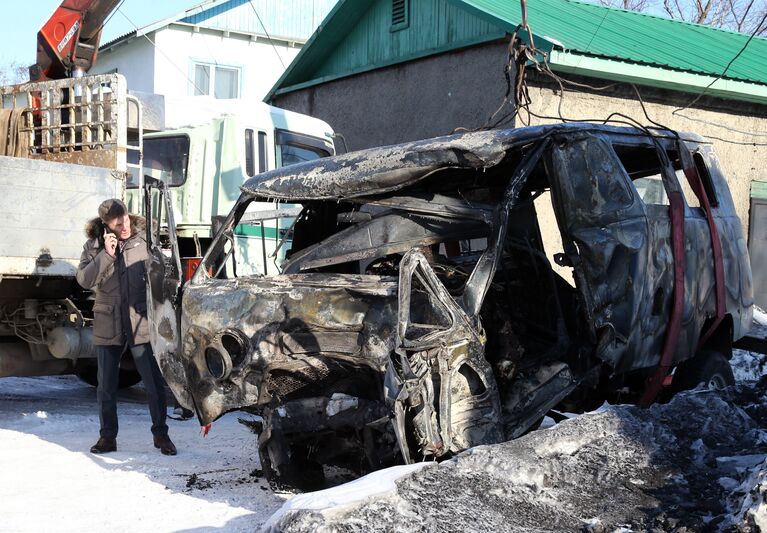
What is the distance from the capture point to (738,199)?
512 inches

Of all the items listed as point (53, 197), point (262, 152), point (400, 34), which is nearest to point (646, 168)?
point (262, 152)

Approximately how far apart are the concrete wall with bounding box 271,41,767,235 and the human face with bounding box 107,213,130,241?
19.7 ft

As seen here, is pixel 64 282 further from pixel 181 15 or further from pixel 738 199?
pixel 181 15

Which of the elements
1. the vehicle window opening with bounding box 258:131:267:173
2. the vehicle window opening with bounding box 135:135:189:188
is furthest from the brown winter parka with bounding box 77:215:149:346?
the vehicle window opening with bounding box 258:131:267:173

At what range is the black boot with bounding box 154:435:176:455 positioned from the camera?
21.1ft

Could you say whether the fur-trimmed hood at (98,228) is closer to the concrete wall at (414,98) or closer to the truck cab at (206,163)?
the truck cab at (206,163)

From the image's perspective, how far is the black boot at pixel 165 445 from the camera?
6418 millimetres

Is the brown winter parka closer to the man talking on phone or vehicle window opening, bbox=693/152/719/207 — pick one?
the man talking on phone

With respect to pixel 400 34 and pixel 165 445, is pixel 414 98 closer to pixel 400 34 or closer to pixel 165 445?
pixel 400 34

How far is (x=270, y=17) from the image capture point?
989 inches

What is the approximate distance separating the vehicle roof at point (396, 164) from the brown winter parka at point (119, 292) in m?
1.45

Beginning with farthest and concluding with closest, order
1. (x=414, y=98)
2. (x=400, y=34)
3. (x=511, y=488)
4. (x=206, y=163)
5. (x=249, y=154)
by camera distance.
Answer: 1. (x=400, y=34)
2. (x=414, y=98)
3. (x=249, y=154)
4. (x=206, y=163)
5. (x=511, y=488)

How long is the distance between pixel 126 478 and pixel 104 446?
0.82m

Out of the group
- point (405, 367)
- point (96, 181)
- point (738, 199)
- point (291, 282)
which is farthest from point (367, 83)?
point (405, 367)
